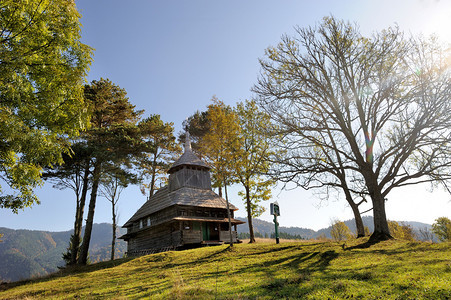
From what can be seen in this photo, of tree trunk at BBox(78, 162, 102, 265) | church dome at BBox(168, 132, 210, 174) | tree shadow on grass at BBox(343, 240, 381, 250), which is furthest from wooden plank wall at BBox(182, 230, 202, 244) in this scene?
tree shadow on grass at BBox(343, 240, 381, 250)

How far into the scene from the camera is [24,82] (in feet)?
28.6

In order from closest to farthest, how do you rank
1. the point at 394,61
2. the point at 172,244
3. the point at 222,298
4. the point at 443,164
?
the point at 222,298 < the point at 443,164 < the point at 394,61 < the point at 172,244

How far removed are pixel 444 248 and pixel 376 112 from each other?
7.42 m

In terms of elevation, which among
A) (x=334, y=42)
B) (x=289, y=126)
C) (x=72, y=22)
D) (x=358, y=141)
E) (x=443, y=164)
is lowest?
(x=443, y=164)

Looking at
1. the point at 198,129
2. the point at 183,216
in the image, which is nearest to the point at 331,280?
the point at 183,216

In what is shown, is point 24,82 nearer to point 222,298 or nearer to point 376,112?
point 222,298

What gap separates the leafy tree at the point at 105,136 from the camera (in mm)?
23438

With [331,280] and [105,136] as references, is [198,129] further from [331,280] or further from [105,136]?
[331,280]

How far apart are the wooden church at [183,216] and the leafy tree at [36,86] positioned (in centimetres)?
1651

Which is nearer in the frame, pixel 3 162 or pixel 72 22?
pixel 3 162

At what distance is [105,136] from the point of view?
24.2m

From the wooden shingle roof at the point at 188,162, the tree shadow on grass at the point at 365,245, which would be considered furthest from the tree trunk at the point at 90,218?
the tree shadow on grass at the point at 365,245

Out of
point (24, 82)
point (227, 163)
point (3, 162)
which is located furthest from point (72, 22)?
point (227, 163)

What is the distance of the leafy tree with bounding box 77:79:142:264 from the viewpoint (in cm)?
2344
